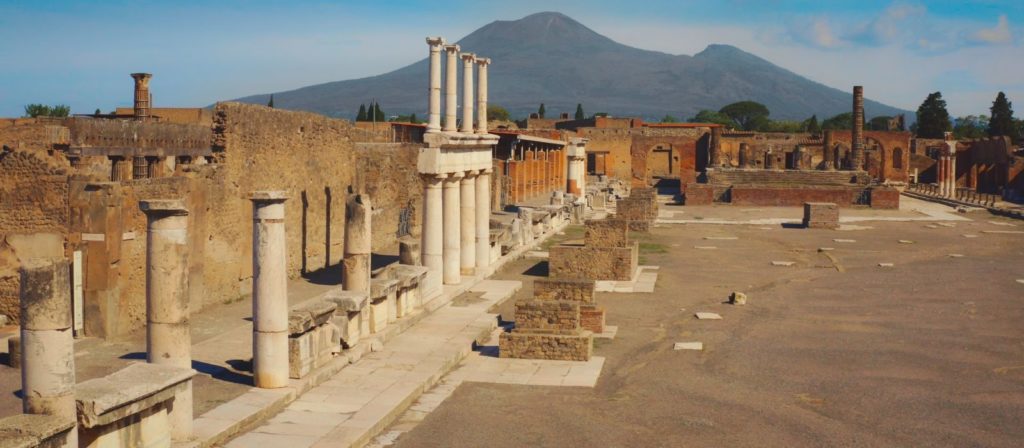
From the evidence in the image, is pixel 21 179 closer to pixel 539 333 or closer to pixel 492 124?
pixel 539 333

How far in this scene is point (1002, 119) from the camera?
3479 inches

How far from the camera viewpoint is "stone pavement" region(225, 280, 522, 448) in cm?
1019

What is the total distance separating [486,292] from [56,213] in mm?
7708

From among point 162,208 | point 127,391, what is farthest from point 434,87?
point 127,391

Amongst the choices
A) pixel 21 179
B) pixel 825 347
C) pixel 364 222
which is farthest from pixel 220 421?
pixel 825 347

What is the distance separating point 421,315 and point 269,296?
16.9 feet

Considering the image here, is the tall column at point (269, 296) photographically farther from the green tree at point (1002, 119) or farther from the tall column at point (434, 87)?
the green tree at point (1002, 119)

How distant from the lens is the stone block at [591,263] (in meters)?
22.3

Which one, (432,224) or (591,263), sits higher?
(432,224)

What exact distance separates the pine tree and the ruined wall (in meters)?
85.5

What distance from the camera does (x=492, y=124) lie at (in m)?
61.3

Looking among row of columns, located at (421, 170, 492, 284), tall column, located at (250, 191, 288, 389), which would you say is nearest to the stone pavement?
tall column, located at (250, 191, 288, 389)

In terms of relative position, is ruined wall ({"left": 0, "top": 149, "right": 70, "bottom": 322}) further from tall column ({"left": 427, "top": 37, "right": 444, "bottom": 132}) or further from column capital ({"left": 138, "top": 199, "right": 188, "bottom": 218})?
tall column ({"left": 427, "top": 37, "right": 444, "bottom": 132})

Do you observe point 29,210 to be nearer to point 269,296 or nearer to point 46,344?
point 269,296
